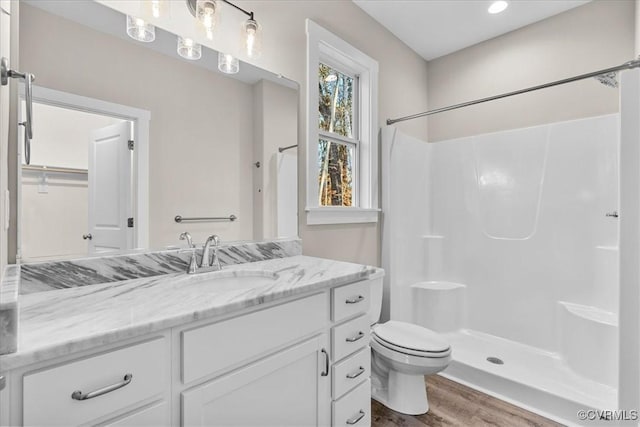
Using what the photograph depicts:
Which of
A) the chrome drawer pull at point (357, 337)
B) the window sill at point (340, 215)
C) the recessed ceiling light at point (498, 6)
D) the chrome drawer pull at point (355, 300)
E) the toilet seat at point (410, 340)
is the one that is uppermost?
the recessed ceiling light at point (498, 6)

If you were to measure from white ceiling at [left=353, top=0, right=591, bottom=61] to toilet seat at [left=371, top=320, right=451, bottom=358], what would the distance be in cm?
215

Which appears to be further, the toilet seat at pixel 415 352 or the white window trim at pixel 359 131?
the white window trim at pixel 359 131

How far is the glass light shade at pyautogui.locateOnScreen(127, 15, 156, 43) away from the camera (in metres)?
1.21

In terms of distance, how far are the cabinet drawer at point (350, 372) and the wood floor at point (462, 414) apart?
0.52m

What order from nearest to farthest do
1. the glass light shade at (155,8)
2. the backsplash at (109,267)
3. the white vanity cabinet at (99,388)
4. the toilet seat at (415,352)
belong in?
the white vanity cabinet at (99,388) < the backsplash at (109,267) < the glass light shade at (155,8) < the toilet seat at (415,352)

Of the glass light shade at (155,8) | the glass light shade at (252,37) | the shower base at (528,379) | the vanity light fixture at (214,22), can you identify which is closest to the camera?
the glass light shade at (155,8)

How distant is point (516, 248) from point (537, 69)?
4.56 feet

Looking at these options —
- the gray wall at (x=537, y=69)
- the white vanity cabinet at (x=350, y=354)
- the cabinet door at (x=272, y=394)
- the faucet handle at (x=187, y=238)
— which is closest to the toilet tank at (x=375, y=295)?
the white vanity cabinet at (x=350, y=354)

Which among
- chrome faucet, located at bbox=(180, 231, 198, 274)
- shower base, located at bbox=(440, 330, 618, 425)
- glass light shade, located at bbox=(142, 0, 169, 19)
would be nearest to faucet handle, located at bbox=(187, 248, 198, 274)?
chrome faucet, located at bbox=(180, 231, 198, 274)

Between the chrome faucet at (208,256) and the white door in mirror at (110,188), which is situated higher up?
the white door in mirror at (110,188)

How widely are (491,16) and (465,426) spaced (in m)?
2.71

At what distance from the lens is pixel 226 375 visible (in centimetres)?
90

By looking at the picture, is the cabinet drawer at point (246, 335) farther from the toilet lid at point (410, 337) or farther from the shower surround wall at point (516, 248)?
the shower surround wall at point (516, 248)

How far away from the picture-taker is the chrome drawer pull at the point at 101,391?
0.65 meters
